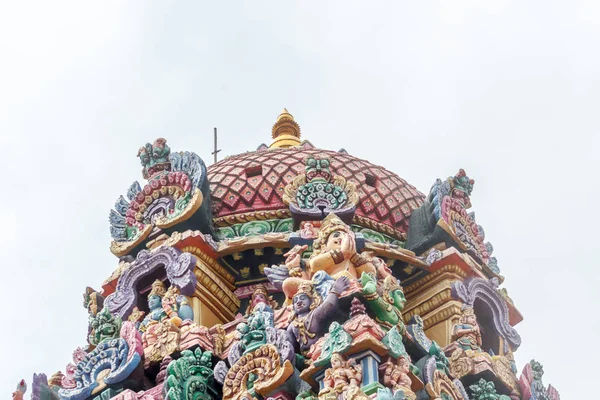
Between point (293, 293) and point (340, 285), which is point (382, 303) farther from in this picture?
point (293, 293)

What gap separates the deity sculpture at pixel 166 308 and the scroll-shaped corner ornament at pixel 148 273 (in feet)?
0.47

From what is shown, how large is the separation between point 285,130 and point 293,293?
6330 millimetres

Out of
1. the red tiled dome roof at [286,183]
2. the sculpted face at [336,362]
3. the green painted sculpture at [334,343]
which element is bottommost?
the sculpted face at [336,362]

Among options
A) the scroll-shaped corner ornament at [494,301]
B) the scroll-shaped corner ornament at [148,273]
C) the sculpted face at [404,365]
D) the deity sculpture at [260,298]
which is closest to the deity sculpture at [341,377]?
the sculpted face at [404,365]

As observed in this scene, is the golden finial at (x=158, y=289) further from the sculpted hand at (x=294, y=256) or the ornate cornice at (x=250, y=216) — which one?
the sculpted hand at (x=294, y=256)

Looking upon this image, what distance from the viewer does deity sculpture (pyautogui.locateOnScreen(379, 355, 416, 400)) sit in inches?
501

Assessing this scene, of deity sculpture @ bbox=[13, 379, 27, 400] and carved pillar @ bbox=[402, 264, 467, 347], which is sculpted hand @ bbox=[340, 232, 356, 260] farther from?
deity sculpture @ bbox=[13, 379, 27, 400]

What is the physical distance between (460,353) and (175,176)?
14.4 feet

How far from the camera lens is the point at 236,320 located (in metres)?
15.3

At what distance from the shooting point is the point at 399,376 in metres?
12.9

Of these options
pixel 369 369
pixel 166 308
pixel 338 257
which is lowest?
pixel 369 369

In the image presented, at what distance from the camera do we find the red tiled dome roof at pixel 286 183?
684 inches

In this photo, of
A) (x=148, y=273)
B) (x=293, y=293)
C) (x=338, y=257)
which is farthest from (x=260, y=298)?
(x=338, y=257)

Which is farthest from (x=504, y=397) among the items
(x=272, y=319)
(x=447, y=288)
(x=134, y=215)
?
(x=134, y=215)
